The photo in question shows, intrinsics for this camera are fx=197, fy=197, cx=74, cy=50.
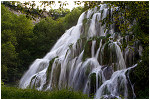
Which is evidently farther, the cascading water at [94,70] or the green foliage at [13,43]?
the green foliage at [13,43]

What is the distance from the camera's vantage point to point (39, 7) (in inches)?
321

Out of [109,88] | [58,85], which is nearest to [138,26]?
[109,88]

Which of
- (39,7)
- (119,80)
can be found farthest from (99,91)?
(39,7)

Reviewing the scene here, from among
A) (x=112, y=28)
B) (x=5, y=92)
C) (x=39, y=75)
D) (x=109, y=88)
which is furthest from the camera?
(x=112, y=28)

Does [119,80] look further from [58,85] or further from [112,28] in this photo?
[112,28]

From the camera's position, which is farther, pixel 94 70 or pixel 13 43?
pixel 13 43

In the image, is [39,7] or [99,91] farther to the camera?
[99,91]

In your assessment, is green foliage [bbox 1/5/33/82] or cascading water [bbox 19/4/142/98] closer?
cascading water [bbox 19/4/142/98]

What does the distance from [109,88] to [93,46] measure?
4.67m

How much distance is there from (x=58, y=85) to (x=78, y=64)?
2292mm

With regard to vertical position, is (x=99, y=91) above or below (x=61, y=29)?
below

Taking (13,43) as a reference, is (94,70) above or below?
below

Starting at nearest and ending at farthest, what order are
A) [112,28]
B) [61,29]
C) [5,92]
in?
[5,92] → [112,28] → [61,29]

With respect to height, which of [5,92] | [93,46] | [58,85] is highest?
[93,46]
